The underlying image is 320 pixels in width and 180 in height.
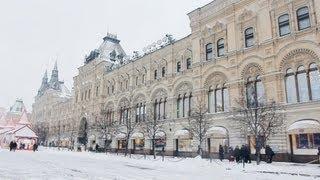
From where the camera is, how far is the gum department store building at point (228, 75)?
2488 cm

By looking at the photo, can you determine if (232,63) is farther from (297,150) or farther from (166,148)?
(166,148)

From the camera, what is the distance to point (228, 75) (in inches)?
1214

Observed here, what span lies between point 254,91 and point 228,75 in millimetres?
3662

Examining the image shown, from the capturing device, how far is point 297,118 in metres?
24.8

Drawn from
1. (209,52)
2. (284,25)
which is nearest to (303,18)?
(284,25)

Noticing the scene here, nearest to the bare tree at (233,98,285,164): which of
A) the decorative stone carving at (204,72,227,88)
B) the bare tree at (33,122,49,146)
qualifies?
the decorative stone carving at (204,72,227,88)

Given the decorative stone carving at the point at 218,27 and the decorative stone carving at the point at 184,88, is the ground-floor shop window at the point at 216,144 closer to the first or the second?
the decorative stone carving at the point at 184,88

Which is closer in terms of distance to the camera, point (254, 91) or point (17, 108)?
point (254, 91)

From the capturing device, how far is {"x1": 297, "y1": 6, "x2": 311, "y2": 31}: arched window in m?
25.7

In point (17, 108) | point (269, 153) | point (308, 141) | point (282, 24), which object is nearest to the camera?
point (308, 141)

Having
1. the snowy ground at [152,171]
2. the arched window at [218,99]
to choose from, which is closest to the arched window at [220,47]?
the arched window at [218,99]

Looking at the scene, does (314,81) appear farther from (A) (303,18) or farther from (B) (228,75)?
(B) (228,75)

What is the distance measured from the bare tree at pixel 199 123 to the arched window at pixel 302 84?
29.5 ft

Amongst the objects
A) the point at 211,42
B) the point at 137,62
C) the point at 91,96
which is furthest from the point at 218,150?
the point at 91,96
